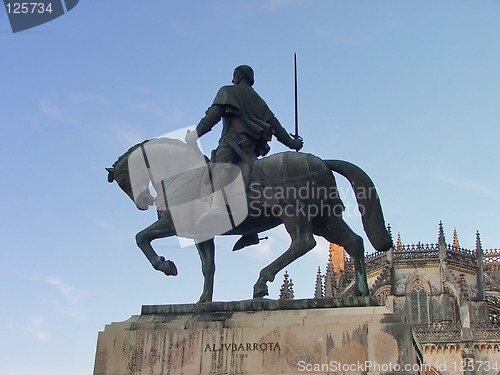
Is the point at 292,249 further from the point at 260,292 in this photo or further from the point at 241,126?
the point at 241,126

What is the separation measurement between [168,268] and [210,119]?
204 cm

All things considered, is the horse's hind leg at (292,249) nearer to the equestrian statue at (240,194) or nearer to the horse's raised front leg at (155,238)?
the equestrian statue at (240,194)

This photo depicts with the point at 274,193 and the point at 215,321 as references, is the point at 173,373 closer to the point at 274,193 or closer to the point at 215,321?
the point at 215,321

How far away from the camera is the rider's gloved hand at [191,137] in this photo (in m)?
9.05

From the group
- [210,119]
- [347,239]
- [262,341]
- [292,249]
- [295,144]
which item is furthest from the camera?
[295,144]

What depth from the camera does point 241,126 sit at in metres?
9.06

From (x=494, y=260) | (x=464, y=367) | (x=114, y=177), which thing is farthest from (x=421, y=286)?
(x=114, y=177)

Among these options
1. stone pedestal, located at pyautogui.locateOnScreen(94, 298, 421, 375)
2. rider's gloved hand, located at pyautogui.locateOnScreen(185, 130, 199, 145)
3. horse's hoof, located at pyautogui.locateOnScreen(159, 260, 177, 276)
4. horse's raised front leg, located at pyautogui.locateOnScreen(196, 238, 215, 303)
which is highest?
rider's gloved hand, located at pyautogui.locateOnScreen(185, 130, 199, 145)

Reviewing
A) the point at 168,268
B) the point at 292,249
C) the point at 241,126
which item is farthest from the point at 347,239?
the point at 168,268

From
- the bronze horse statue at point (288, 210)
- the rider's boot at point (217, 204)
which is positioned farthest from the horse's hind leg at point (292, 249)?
the rider's boot at point (217, 204)

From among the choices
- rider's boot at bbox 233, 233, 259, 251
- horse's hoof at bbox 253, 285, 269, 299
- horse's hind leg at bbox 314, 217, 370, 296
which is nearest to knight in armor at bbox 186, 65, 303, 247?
rider's boot at bbox 233, 233, 259, 251

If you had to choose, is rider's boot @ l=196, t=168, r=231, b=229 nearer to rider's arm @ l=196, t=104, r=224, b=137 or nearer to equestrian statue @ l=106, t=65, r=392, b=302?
equestrian statue @ l=106, t=65, r=392, b=302

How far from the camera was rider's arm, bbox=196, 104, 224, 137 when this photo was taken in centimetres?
912

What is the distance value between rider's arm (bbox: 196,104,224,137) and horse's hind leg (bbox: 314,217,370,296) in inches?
76.4
